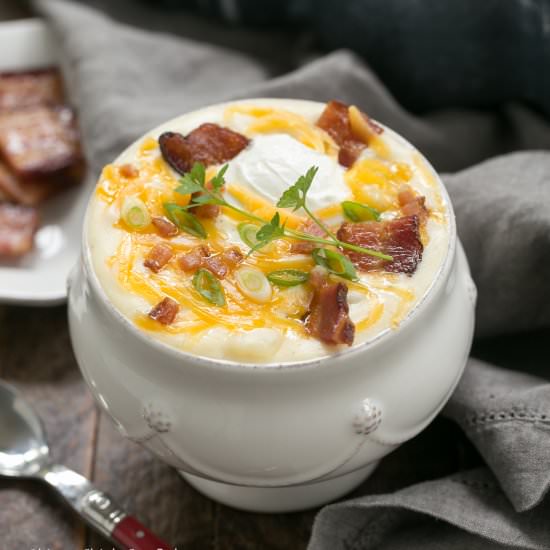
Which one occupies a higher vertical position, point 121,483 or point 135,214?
point 135,214

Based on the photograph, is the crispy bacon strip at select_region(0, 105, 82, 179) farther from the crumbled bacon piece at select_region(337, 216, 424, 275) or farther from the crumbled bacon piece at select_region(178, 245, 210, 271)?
the crumbled bacon piece at select_region(337, 216, 424, 275)

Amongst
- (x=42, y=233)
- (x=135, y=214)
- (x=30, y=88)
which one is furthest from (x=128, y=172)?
(x=30, y=88)

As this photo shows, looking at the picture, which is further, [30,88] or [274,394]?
[30,88]

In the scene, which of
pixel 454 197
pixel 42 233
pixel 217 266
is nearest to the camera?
pixel 217 266

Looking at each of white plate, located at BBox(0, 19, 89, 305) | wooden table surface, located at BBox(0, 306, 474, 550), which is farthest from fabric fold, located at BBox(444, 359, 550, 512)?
white plate, located at BBox(0, 19, 89, 305)

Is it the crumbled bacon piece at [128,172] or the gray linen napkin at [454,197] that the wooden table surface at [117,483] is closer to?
the gray linen napkin at [454,197]

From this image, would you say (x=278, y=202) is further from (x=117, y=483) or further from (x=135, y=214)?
(x=117, y=483)

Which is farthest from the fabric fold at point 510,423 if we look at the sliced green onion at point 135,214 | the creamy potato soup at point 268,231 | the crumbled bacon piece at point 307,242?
the sliced green onion at point 135,214

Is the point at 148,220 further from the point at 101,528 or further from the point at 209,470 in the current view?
the point at 101,528
